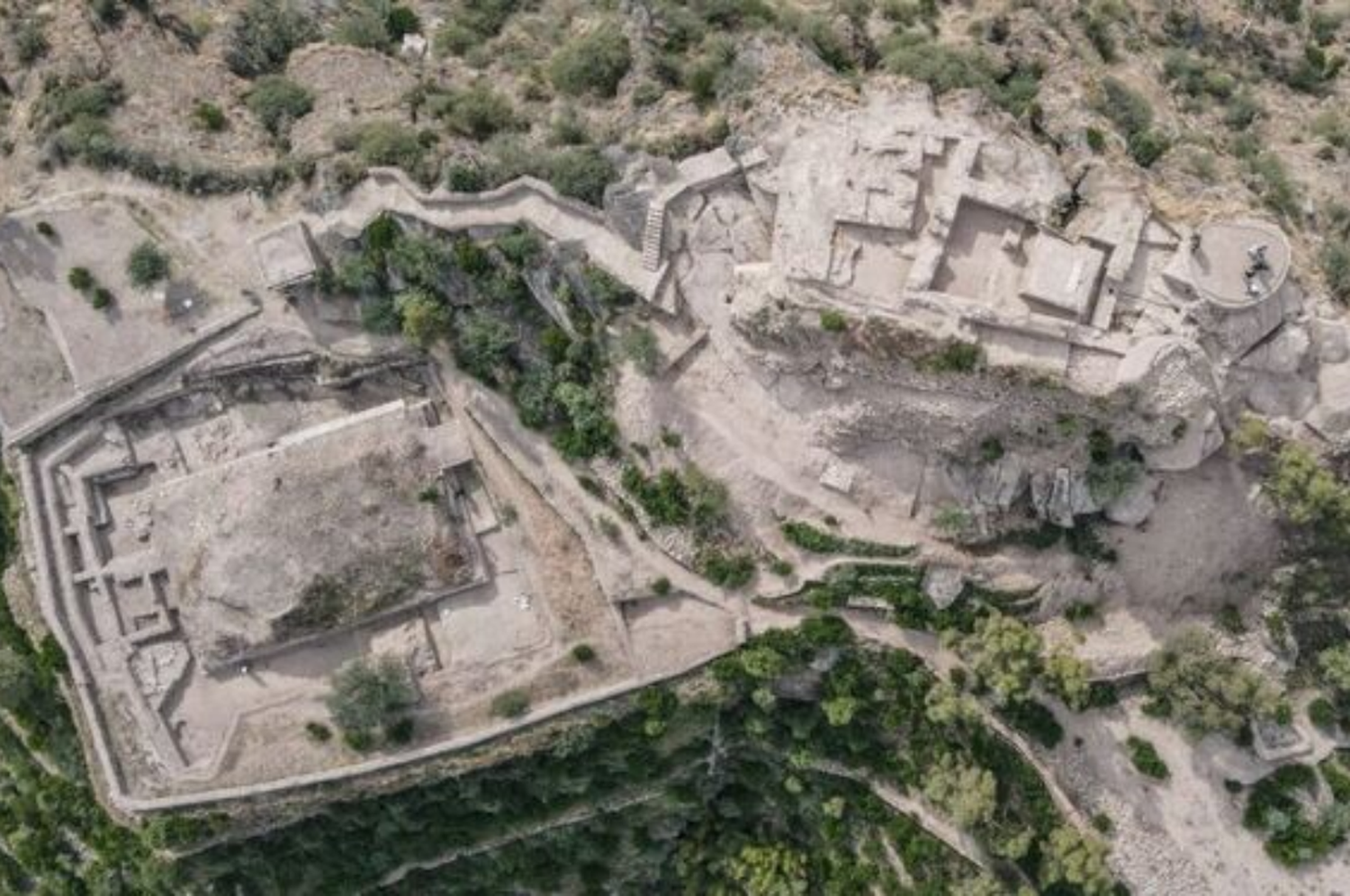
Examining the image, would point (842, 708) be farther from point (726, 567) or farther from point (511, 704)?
point (511, 704)

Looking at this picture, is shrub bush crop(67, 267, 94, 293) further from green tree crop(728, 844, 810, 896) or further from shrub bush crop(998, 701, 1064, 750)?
shrub bush crop(998, 701, 1064, 750)

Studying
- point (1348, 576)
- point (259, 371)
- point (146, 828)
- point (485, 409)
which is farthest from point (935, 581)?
point (146, 828)

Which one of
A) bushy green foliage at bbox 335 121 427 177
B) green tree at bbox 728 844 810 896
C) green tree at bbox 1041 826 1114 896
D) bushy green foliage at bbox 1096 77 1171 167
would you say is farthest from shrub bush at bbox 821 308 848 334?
green tree at bbox 728 844 810 896

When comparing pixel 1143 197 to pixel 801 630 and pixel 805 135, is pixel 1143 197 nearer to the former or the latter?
pixel 805 135

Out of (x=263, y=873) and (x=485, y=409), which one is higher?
(x=485, y=409)

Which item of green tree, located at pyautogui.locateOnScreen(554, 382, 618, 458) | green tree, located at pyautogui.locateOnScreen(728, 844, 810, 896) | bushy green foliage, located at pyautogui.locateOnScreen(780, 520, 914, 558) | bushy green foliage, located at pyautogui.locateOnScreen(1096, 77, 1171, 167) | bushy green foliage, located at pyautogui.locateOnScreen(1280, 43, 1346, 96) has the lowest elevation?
green tree, located at pyautogui.locateOnScreen(728, 844, 810, 896)

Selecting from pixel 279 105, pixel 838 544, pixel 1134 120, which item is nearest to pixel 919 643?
pixel 838 544

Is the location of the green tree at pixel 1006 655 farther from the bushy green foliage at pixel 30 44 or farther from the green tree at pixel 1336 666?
the bushy green foliage at pixel 30 44
